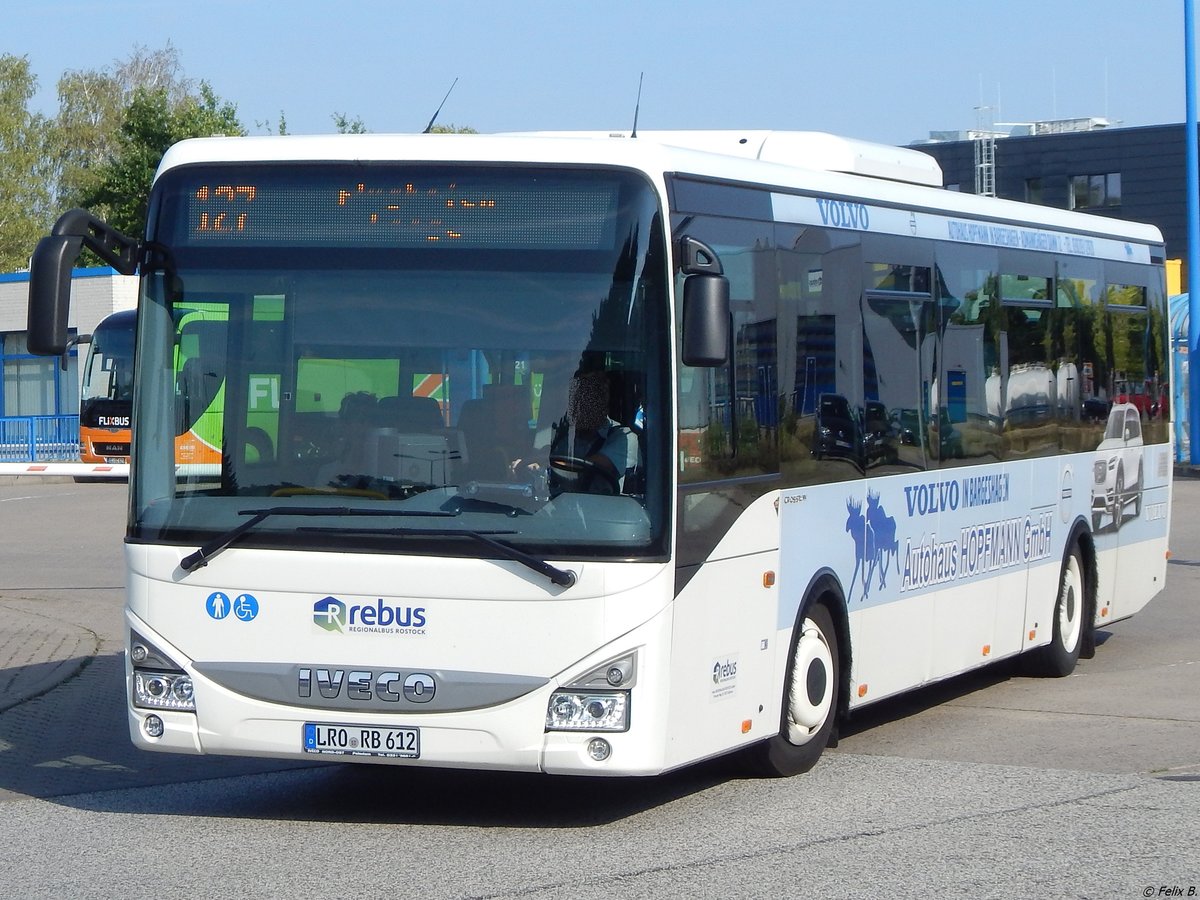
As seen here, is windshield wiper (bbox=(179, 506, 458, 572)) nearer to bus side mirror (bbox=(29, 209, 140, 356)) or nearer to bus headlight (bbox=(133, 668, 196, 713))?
bus headlight (bbox=(133, 668, 196, 713))

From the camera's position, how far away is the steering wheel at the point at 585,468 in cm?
709

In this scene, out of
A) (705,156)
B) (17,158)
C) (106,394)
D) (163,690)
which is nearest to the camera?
(163,690)

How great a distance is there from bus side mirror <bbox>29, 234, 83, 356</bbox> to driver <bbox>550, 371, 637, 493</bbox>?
1.99 m

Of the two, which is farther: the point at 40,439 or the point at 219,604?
the point at 40,439

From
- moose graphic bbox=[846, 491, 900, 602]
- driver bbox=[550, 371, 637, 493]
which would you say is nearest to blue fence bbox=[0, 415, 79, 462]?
moose graphic bbox=[846, 491, 900, 602]

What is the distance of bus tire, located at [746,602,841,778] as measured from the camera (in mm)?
8367

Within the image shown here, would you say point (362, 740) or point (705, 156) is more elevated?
point (705, 156)

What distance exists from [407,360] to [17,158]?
7310 centimetres

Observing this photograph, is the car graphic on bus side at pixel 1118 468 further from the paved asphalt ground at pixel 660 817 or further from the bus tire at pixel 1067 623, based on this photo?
the paved asphalt ground at pixel 660 817

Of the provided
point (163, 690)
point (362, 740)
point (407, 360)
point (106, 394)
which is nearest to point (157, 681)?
point (163, 690)

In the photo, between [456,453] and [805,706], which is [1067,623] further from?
[456,453]

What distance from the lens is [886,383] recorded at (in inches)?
372

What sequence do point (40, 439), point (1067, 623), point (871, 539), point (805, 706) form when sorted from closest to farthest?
point (805, 706)
point (871, 539)
point (1067, 623)
point (40, 439)

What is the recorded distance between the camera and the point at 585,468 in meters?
7.09
